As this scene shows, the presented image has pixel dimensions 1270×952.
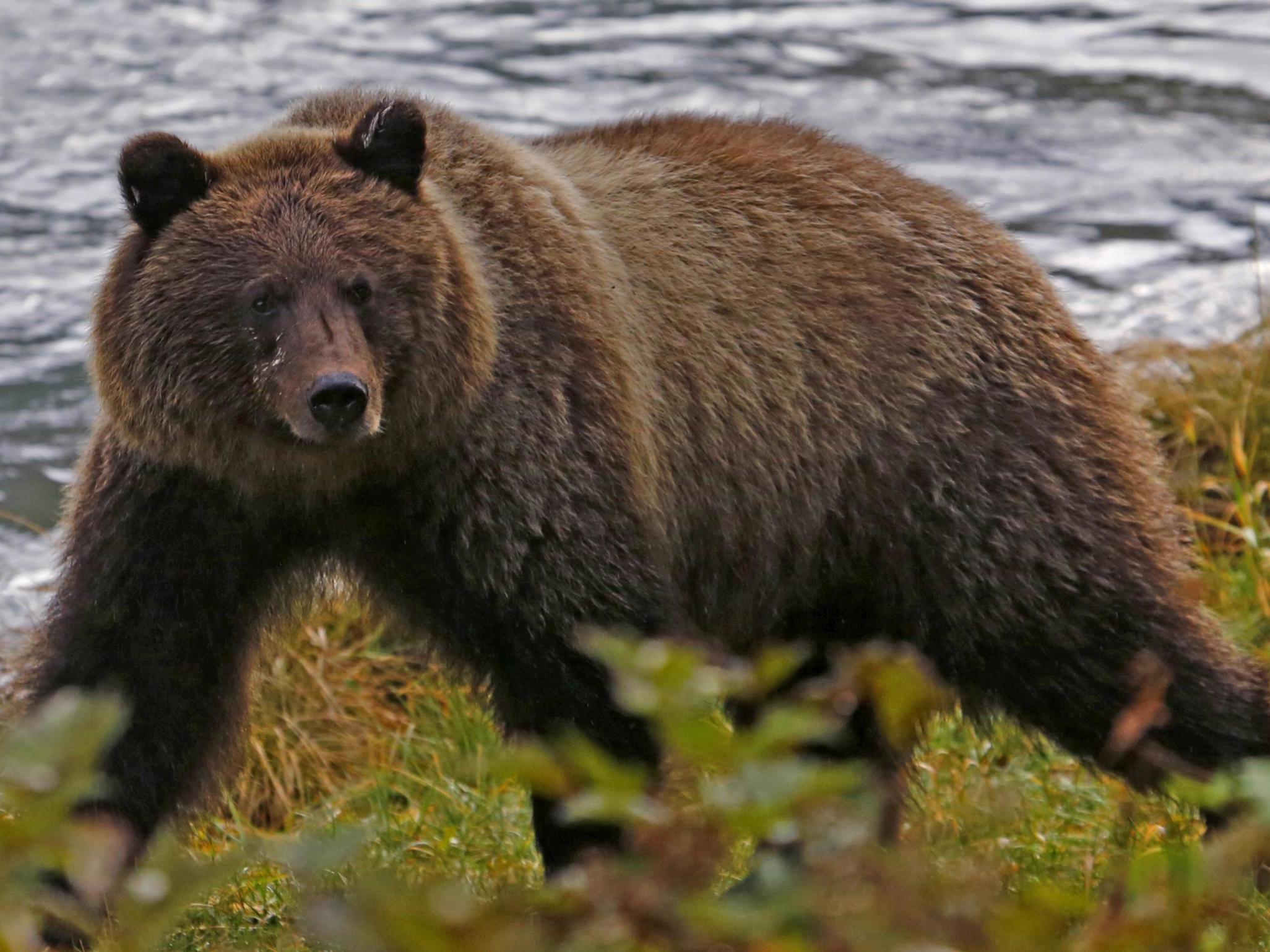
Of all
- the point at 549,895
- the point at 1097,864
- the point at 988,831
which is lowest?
the point at 1097,864

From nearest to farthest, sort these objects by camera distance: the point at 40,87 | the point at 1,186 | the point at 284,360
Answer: the point at 284,360
the point at 1,186
the point at 40,87

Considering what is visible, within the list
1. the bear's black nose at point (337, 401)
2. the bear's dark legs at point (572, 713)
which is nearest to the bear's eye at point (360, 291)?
the bear's black nose at point (337, 401)

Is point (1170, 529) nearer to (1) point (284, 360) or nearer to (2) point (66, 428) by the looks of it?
(1) point (284, 360)

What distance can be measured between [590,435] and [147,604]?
1.14 meters

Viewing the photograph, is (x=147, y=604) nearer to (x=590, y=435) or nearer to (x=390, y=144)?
(x=590, y=435)

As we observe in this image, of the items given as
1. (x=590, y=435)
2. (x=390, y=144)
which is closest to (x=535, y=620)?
(x=590, y=435)

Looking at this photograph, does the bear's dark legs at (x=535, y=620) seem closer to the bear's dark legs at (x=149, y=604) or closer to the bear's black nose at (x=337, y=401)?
the bear's dark legs at (x=149, y=604)

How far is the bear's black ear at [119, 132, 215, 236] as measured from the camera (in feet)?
13.6

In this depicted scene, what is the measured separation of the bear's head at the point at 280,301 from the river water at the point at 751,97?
5089 millimetres

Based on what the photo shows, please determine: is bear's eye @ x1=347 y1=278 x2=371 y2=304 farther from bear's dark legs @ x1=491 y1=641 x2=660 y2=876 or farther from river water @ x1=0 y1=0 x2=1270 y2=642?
river water @ x1=0 y1=0 x2=1270 y2=642

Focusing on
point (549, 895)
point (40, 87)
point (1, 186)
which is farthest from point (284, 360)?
point (40, 87)

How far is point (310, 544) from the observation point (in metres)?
4.57

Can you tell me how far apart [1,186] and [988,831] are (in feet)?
31.8

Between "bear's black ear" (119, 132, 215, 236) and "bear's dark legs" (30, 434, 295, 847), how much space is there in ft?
1.94
